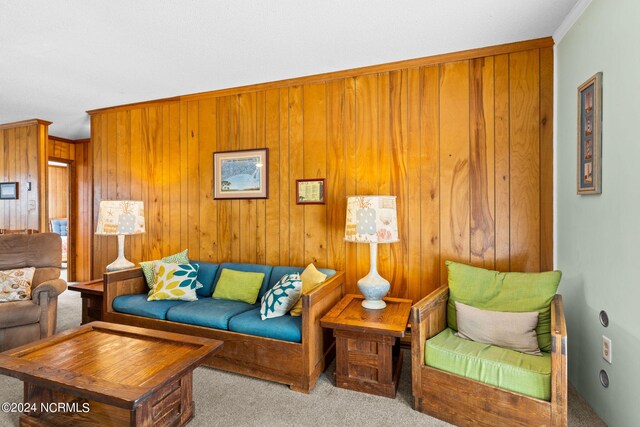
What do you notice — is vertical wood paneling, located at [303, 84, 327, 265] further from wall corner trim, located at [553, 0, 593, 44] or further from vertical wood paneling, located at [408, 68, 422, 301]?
wall corner trim, located at [553, 0, 593, 44]

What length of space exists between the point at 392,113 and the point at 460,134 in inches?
22.9

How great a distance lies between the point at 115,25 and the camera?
220cm

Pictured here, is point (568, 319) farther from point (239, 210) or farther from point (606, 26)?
point (239, 210)

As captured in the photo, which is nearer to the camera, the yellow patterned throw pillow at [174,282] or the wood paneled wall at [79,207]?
the yellow patterned throw pillow at [174,282]

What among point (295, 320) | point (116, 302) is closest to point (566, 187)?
point (295, 320)

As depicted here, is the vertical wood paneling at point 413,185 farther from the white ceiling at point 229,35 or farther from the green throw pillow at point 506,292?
the green throw pillow at point 506,292

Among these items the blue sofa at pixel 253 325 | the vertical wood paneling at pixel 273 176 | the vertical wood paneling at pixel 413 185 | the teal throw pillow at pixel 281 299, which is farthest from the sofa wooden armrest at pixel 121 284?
the vertical wood paneling at pixel 413 185

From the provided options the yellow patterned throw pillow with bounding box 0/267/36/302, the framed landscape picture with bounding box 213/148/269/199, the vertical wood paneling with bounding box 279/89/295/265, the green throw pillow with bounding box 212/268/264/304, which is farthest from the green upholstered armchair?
the yellow patterned throw pillow with bounding box 0/267/36/302

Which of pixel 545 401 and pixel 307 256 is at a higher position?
pixel 307 256

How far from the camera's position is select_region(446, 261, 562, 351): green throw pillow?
1992mm

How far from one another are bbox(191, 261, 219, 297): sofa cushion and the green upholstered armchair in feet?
6.45

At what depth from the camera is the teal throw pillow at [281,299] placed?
2.37 m

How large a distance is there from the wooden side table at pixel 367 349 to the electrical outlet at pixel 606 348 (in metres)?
1.06

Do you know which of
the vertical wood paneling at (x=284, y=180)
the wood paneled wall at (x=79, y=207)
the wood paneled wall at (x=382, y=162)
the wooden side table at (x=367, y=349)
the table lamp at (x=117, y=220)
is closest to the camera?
the wooden side table at (x=367, y=349)
